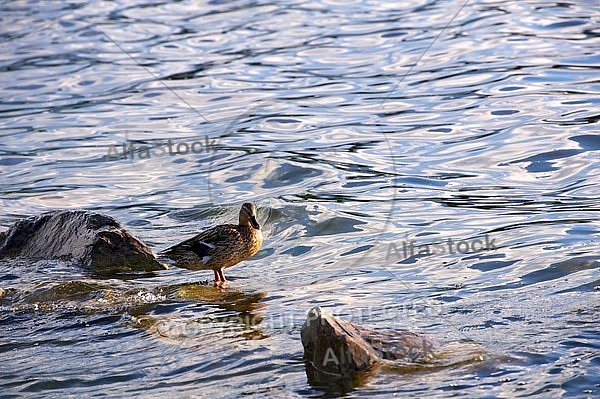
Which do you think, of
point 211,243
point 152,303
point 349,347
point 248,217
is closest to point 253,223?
point 248,217

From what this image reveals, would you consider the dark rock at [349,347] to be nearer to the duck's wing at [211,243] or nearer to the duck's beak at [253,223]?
the duck's wing at [211,243]

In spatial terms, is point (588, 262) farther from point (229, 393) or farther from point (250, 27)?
point (250, 27)

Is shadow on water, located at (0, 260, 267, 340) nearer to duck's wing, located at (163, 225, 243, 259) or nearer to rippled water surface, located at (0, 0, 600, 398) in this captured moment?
rippled water surface, located at (0, 0, 600, 398)

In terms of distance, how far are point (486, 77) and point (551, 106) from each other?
1876mm

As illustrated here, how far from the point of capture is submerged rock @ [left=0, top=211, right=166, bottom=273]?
931 centimetres

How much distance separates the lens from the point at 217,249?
876cm

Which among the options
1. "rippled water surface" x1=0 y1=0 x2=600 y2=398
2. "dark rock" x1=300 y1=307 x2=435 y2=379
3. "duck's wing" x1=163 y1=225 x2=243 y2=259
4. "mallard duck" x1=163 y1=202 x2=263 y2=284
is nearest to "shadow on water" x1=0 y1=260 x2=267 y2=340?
"rippled water surface" x1=0 y1=0 x2=600 y2=398

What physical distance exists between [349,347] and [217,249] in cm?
284

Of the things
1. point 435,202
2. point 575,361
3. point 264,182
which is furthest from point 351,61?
point 575,361

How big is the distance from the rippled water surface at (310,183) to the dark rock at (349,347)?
14 centimetres

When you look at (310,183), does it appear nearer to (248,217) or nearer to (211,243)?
(248,217)

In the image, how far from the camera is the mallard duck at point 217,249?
345 inches

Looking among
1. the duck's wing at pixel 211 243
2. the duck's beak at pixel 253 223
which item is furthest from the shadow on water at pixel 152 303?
the duck's beak at pixel 253 223

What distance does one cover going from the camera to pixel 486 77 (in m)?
15.6
